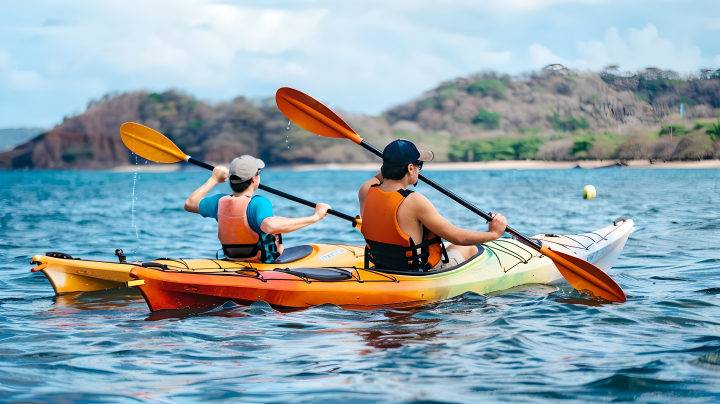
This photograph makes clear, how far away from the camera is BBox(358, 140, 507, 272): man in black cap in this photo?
15.3ft

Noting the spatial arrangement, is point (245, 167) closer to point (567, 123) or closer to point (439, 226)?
point (439, 226)

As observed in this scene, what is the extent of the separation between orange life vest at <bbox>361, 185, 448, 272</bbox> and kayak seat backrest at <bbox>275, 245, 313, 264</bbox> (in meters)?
1.00

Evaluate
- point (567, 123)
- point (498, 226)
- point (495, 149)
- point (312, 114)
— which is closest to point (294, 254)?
point (312, 114)

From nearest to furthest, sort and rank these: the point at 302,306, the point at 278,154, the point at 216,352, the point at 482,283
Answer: the point at 216,352 < the point at 302,306 < the point at 482,283 < the point at 278,154

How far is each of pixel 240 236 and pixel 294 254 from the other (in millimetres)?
886

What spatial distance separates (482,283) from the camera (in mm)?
5477

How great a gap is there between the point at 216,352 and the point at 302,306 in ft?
3.71

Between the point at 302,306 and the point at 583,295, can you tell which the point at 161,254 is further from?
the point at 583,295

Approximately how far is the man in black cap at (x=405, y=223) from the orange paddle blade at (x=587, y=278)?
1137 mm

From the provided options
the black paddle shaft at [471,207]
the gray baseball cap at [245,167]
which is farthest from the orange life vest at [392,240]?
the gray baseball cap at [245,167]

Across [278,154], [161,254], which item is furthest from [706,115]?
[161,254]

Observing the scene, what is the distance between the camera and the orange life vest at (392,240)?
15.6ft

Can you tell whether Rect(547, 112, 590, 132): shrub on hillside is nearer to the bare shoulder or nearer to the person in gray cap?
the person in gray cap

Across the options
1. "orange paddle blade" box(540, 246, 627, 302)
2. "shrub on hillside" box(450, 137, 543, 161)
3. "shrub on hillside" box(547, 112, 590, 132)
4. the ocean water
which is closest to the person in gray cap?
the ocean water
